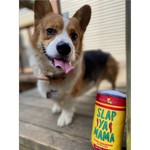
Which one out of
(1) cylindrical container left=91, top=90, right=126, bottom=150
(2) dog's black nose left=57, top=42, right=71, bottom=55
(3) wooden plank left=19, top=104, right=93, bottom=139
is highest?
(2) dog's black nose left=57, top=42, right=71, bottom=55

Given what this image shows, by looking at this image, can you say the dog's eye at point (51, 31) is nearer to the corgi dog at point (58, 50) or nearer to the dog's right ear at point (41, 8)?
the corgi dog at point (58, 50)

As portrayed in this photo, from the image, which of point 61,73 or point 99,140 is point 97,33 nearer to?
point 61,73

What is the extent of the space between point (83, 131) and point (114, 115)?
19.2 inches

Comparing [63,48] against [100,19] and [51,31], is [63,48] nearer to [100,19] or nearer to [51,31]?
[51,31]

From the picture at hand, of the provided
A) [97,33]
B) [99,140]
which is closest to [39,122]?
[99,140]

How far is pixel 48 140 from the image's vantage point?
101cm

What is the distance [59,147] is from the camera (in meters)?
0.92

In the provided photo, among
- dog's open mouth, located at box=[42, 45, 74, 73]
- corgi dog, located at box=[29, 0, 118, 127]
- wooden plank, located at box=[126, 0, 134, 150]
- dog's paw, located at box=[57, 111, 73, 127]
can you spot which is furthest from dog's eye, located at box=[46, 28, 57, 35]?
dog's paw, located at box=[57, 111, 73, 127]

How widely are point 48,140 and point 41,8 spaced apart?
3.86ft

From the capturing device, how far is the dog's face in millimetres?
842

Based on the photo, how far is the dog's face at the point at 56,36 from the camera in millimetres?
842

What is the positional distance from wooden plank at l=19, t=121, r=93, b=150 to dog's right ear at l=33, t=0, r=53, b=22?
109 cm

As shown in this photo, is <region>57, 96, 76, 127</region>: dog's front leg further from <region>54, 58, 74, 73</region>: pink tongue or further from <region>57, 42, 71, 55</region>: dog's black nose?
<region>57, 42, 71, 55</region>: dog's black nose
